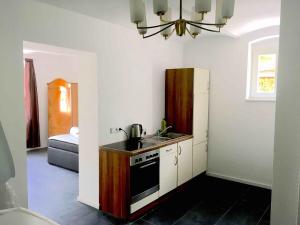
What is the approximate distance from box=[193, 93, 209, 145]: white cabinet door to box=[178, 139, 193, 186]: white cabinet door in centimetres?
25

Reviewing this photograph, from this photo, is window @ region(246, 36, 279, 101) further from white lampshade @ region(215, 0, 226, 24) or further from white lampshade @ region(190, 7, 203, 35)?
white lampshade @ region(215, 0, 226, 24)

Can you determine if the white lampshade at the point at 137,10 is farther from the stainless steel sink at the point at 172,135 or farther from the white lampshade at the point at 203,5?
the stainless steel sink at the point at 172,135

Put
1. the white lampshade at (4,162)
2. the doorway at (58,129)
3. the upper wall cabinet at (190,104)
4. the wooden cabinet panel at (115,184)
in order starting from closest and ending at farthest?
the white lampshade at (4,162), the wooden cabinet panel at (115,184), the doorway at (58,129), the upper wall cabinet at (190,104)

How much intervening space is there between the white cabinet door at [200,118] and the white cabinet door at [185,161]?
0.25 m

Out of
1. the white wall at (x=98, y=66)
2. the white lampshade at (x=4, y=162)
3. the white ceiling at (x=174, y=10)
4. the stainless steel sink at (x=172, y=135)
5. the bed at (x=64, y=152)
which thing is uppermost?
the white ceiling at (x=174, y=10)

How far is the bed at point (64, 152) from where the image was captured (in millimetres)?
4588

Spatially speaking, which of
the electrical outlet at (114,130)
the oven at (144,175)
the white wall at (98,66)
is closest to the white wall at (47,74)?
the white wall at (98,66)

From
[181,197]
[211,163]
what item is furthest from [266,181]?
[181,197]

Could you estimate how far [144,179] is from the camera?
10.1 ft

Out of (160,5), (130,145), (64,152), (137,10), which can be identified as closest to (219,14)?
(160,5)

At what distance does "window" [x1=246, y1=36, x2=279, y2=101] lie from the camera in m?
3.91

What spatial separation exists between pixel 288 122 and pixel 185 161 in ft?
7.13

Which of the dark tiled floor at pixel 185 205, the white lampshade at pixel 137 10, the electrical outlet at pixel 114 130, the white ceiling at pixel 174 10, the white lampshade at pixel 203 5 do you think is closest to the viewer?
the white lampshade at pixel 203 5

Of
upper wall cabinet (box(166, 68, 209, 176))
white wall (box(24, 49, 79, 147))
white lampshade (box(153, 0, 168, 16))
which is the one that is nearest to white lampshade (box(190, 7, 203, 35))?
white lampshade (box(153, 0, 168, 16))
